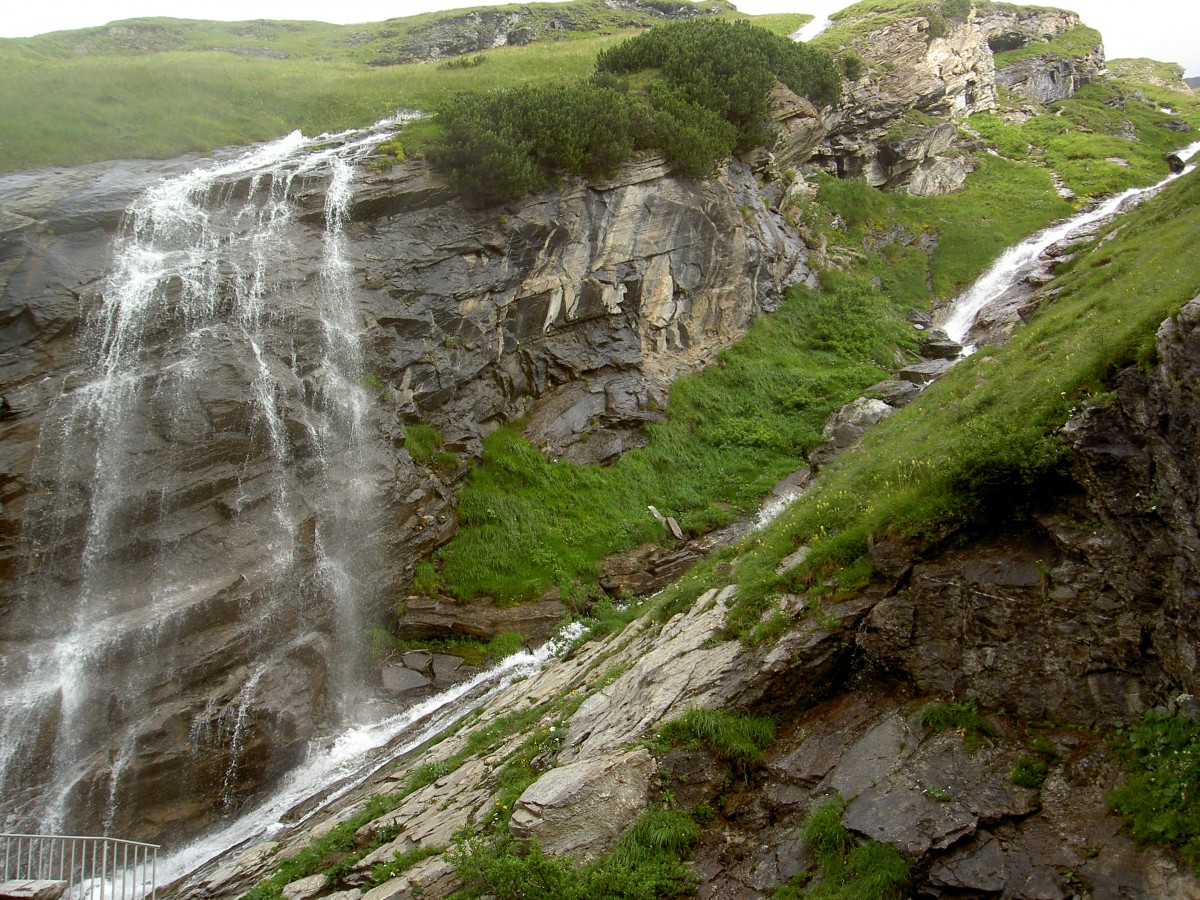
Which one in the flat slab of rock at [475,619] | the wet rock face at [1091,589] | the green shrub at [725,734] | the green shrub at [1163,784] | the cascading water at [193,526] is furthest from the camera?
the flat slab of rock at [475,619]

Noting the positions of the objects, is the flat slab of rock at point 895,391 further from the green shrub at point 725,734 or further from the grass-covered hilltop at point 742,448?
the green shrub at point 725,734

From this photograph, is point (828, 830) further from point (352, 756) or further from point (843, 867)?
point (352, 756)

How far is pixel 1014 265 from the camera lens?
34.0 meters

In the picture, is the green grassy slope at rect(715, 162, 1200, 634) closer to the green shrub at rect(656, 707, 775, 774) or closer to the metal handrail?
the green shrub at rect(656, 707, 775, 774)

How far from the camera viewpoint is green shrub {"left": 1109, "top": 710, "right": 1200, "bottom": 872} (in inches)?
239

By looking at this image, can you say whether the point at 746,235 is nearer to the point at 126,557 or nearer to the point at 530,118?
the point at 530,118

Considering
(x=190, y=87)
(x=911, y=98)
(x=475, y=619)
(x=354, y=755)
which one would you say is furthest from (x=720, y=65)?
(x=354, y=755)

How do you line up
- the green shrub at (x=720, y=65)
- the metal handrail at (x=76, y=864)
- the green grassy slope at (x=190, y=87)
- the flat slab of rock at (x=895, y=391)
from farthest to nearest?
the green shrub at (x=720, y=65) → the green grassy slope at (x=190, y=87) → the flat slab of rock at (x=895, y=391) → the metal handrail at (x=76, y=864)

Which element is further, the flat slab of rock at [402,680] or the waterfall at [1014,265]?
the waterfall at [1014,265]

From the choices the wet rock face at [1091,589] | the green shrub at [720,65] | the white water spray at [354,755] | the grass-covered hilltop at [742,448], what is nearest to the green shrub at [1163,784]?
the grass-covered hilltop at [742,448]

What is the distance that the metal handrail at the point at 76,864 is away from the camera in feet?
41.2

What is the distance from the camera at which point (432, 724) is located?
15703 mm

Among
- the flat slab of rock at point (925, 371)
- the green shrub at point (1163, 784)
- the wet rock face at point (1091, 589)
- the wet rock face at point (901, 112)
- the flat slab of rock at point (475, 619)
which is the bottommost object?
the flat slab of rock at point (475, 619)

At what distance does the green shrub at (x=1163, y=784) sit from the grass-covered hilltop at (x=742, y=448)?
0.03 metres
